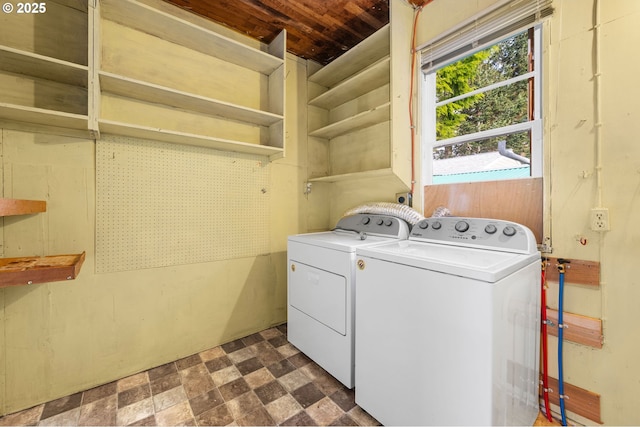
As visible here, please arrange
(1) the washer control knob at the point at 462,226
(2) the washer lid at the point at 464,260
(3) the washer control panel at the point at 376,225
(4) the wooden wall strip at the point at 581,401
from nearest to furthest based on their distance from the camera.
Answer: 1. (2) the washer lid at the point at 464,260
2. (4) the wooden wall strip at the point at 581,401
3. (1) the washer control knob at the point at 462,226
4. (3) the washer control panel at the point at 376,225

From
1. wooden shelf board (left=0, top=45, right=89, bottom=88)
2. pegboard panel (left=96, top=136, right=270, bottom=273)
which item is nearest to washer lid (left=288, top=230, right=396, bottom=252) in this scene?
pegboard panel (left=96, top=136, right=270, bottom=273)

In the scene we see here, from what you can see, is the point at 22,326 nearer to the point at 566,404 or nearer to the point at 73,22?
the point at 73,22

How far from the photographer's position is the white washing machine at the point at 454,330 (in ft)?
3.24

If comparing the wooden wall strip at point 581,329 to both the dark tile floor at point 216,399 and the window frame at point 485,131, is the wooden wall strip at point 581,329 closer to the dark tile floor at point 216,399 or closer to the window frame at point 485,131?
the window frame at point 485,131

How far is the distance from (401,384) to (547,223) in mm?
1176

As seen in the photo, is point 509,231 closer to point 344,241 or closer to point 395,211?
point 395,211

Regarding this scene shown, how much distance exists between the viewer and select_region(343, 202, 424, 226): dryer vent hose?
1.94 meters

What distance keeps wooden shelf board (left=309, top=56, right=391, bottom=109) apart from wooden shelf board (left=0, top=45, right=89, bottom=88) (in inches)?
69.8

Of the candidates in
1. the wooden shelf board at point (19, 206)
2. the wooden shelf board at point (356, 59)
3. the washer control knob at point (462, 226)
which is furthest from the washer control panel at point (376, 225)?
the wooden shelf board at point (19, 206)

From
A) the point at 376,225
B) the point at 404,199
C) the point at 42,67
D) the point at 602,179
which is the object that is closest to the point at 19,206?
the point at 42,67

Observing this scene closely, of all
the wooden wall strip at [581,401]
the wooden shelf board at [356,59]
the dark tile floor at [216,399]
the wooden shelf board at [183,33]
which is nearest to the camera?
the wooden wall strip at [581,401]

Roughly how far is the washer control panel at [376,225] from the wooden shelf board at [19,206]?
78.5 inches

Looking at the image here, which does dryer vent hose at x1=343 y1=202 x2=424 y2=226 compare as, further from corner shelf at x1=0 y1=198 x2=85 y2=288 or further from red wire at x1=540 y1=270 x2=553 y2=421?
corner shelf at x1=0 y1=198 x2=85 y2=288

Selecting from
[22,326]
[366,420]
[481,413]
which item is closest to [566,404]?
[481,413]
